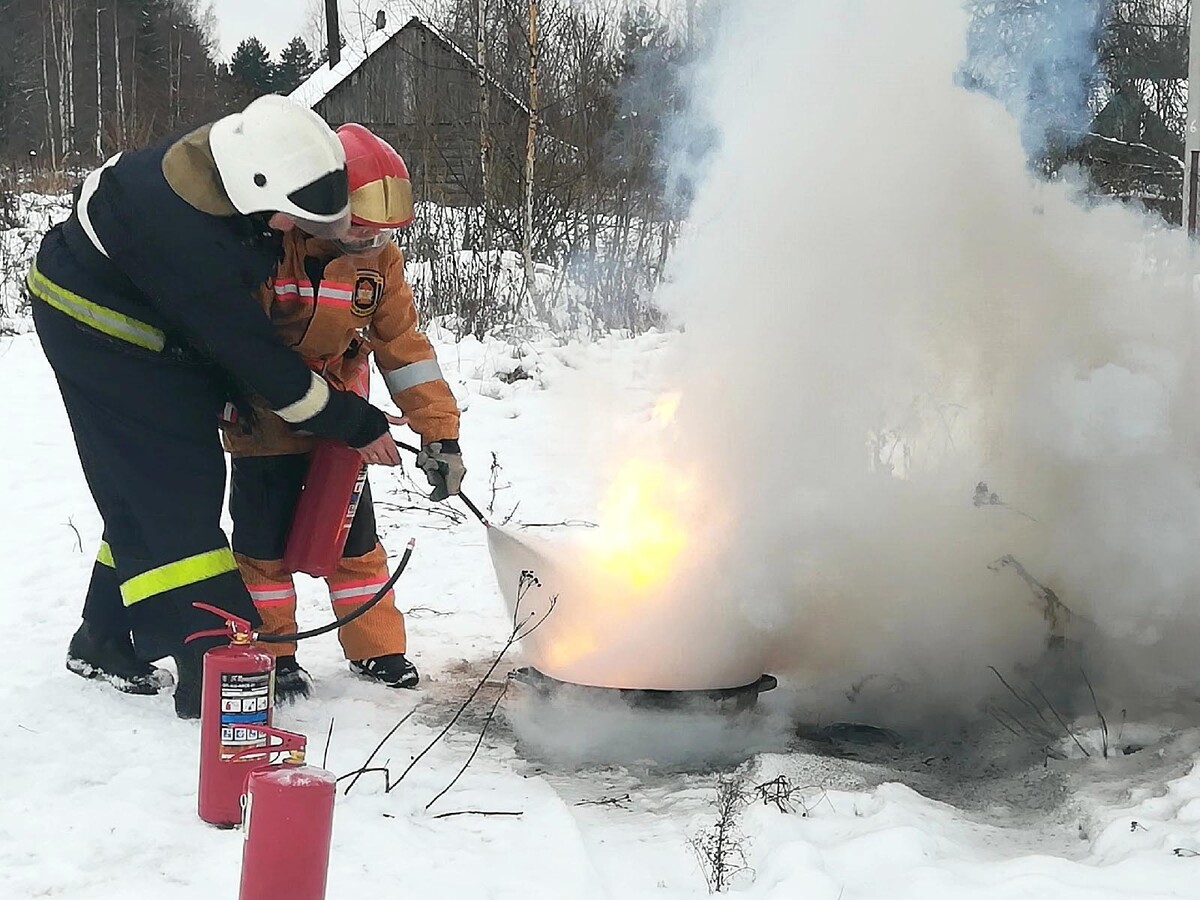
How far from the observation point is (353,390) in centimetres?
448

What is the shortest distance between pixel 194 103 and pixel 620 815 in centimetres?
3611

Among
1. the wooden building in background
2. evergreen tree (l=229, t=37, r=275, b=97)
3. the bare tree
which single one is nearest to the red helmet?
the bare tree

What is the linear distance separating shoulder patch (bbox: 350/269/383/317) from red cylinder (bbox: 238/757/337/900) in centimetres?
204

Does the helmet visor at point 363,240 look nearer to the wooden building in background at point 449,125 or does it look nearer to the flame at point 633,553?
the flame at point 633,553

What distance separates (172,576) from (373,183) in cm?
139

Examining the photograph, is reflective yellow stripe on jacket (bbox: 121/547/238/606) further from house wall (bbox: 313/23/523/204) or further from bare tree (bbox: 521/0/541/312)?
house wall (bbox: 313/23/523/204)

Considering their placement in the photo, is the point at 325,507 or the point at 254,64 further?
the point at 254,64

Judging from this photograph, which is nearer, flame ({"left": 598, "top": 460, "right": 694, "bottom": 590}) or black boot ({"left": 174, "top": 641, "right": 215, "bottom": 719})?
black boot ({"left": 174, "top": 641, "right": 215, "bottom": 719})

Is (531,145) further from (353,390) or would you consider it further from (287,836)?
(287,836)

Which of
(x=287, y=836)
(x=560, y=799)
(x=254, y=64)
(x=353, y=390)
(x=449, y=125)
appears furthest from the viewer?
(x=254, y=64)

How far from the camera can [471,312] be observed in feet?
37.4

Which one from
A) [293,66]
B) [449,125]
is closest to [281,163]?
[449,125]

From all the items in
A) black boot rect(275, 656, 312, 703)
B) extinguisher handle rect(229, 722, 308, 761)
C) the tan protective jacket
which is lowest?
black boot rect(275, 656, 312, 703)

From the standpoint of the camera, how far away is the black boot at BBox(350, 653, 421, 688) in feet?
14.9
